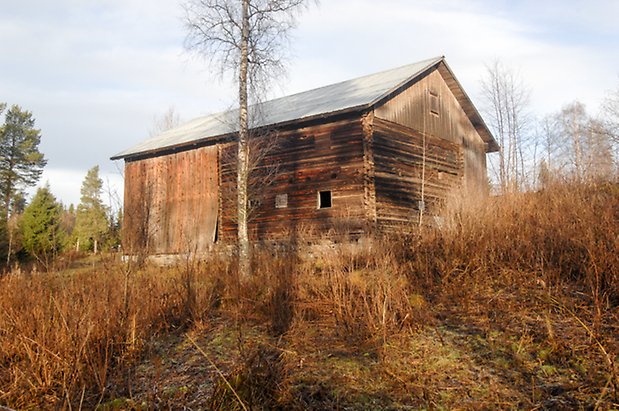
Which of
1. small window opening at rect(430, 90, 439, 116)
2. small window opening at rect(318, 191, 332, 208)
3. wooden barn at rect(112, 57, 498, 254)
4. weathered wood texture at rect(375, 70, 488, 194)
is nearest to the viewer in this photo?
wooden barn at rect(112, 57, 498, 254)

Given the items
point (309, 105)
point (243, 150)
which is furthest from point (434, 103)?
point (243, 150)

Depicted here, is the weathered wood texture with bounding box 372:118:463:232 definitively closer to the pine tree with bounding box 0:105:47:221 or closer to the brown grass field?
the brown grass field

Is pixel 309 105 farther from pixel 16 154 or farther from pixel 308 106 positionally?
pixel 16 154

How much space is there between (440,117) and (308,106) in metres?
5.53

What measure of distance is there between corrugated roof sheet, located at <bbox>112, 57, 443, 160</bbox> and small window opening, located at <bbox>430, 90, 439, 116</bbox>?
1.22 m

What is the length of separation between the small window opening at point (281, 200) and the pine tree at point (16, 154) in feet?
99.9

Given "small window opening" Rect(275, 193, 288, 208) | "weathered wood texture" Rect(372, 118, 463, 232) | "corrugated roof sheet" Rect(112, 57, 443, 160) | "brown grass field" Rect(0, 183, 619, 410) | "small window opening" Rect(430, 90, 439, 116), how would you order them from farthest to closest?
"small window opening" Rect(430, 90, 439, 116) < "small window opening" Rect(275, 193, 288, 208) < "corrugated roof sheet" Rect(112, 57, 443, 160) < "weathered wood texture" Rect(372, 118, 463, 232) < "brown grass field" Rect(0, 183, 619, 410)

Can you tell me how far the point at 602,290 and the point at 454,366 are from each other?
8.72 feet

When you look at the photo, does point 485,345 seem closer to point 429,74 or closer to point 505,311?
point 505,311

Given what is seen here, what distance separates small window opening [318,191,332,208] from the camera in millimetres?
16203

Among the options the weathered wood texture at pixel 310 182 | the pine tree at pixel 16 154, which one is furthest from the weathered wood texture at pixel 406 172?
the pine tree at pixel 16 154

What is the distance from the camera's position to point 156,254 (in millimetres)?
20281

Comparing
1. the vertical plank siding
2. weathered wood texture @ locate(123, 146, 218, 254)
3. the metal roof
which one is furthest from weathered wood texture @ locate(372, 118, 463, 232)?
weathered wood texture @ locate(123, 146, 218, 254)

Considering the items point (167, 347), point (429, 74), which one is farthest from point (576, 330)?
point (429, 74)
